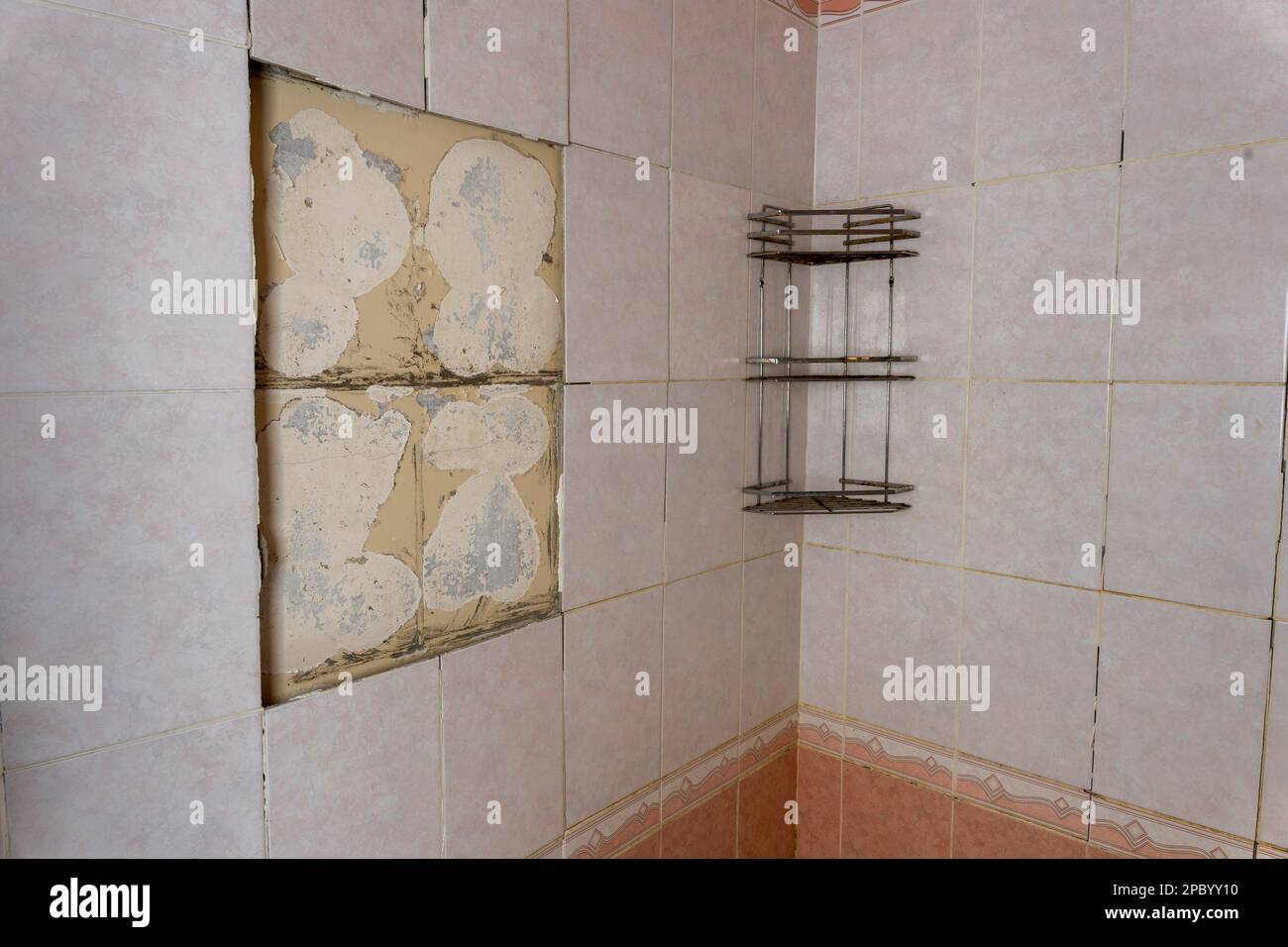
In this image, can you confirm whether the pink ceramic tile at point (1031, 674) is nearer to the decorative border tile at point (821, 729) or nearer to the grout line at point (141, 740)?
the decorative border tile at point (821, 729)

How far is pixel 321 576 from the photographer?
871 millimetres

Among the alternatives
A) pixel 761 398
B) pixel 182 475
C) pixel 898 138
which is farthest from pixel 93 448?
pixel 898 138

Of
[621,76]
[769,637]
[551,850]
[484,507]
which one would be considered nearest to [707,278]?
[621,76]

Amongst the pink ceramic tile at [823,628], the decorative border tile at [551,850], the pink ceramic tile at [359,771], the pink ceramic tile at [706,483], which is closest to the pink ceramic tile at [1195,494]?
the pink ceramic tile at [823,628]

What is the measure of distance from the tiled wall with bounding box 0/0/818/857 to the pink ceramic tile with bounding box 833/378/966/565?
0.46 feet

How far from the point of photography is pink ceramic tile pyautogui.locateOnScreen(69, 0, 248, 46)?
26.7 inches

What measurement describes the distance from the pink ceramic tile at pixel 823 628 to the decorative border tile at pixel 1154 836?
0.45 m

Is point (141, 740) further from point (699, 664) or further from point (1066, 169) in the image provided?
point (1066, 169)

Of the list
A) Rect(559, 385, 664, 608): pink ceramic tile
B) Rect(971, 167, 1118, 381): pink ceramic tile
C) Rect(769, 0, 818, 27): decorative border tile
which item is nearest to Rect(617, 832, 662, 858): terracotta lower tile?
Rect(559, 385, 664, 608): pink ceramic tile

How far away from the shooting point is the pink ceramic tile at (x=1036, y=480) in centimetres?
126

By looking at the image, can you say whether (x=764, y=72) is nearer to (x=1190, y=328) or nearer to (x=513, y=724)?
(x=1190, y=328)

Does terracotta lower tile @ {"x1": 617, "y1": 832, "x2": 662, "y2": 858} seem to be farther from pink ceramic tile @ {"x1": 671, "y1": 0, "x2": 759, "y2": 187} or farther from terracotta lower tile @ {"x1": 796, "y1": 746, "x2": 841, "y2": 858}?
pink ceramic tile @ {"x1": 671, "y1": 0, "x2": 759, "y2": 187}

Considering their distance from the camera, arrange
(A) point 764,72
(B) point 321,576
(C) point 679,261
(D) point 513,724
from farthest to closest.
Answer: (A) point 764,72, (C) point 679,261, (D) point 513,724, (B) point 321,576
